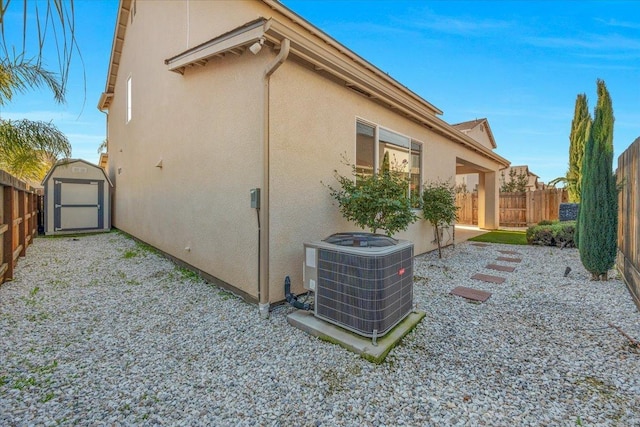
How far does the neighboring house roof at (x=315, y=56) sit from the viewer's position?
3619 millimetres

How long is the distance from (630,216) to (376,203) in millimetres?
4022

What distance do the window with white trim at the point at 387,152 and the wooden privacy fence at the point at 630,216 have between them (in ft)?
10.4

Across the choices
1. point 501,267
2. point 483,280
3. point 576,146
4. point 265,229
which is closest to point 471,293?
point 483,280

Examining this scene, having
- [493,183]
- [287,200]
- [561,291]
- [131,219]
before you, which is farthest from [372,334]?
[493,183]

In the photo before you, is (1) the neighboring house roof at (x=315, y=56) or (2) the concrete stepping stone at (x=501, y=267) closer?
(1) the neighboring house roof at (x=315, y=56)

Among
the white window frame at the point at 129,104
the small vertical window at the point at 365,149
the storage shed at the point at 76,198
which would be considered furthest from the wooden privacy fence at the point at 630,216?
the storage shed at the point at 76,198

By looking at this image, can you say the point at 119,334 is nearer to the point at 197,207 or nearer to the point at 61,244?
the point at 197,207

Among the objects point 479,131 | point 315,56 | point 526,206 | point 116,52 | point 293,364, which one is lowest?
point 293,364

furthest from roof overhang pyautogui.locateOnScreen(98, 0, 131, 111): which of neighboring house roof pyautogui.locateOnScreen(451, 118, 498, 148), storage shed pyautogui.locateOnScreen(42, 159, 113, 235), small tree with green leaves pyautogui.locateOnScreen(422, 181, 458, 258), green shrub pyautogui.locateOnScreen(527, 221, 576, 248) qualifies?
neighboring house roof pyautogui.locateOnScreen(451, 118, 498, 148)

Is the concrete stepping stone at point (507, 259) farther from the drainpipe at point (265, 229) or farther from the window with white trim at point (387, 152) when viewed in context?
the drainpipe at point (265, 229)

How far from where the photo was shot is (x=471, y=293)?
4680 millimetres

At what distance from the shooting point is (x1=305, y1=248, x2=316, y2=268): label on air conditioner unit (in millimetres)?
3538

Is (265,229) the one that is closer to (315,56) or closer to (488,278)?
(315,56)

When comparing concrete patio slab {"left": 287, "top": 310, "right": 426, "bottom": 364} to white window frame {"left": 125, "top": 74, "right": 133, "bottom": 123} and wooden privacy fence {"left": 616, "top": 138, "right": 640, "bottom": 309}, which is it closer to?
wooden privacy fence {"left": 616, "top": 138, "right": 640, "bottom": 309}
